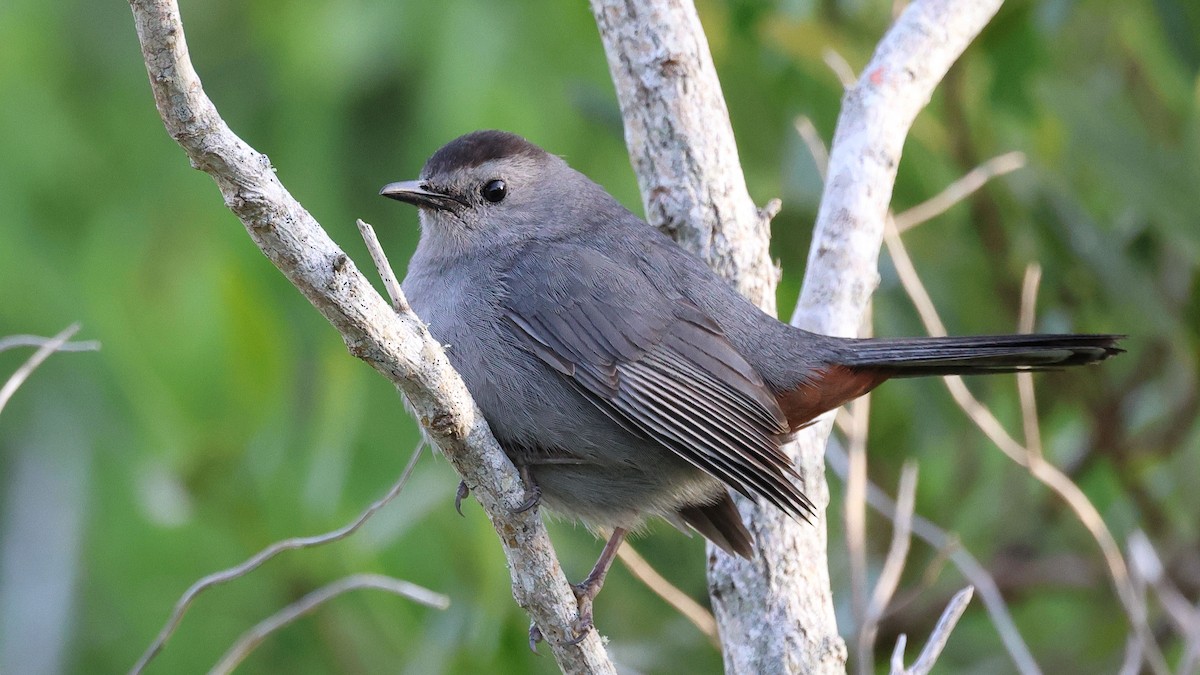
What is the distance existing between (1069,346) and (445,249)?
158 cm

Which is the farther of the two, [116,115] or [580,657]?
[116,115]

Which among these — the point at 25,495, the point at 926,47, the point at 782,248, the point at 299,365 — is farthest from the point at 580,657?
the point at 25,495

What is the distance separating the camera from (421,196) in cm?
353

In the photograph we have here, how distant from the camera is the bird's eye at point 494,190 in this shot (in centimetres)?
361

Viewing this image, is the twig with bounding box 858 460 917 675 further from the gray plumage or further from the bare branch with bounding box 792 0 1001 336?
the bare branch with bounding box 792 0 1001 336

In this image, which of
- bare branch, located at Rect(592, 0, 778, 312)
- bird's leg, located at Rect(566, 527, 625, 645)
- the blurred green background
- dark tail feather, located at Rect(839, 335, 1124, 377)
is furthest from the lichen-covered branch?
the blurred green background

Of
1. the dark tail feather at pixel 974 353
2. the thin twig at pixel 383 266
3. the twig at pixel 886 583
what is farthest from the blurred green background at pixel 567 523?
the thin twig at pixel 383 266

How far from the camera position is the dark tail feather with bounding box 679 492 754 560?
2.96 metres

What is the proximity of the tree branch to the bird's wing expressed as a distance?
47 cm

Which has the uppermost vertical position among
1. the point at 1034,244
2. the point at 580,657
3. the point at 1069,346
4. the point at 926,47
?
the point at 1034,244

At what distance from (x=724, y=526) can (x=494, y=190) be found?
1.19m

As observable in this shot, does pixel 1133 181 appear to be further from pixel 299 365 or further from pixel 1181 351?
pixel 299 365

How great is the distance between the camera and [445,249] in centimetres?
349

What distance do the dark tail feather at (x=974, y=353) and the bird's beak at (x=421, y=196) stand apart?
1147mm
